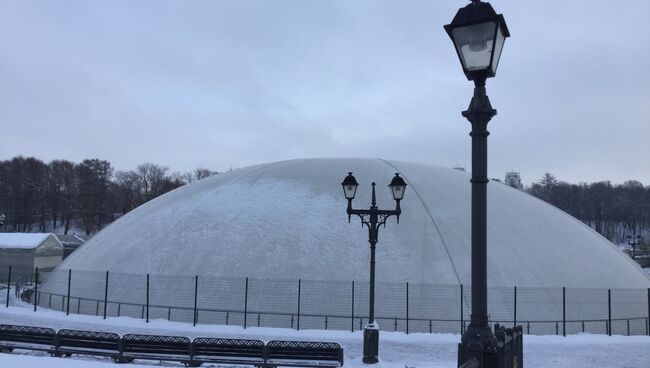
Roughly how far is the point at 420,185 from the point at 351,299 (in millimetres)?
10834

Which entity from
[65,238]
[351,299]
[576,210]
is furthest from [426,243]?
[576,210]

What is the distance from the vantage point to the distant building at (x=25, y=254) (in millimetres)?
50500

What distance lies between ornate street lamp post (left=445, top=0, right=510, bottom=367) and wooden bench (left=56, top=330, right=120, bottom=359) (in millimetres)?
13314

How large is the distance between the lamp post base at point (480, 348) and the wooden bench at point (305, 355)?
409 inches

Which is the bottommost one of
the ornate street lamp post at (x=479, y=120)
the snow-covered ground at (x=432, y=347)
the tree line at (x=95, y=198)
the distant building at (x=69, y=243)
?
the snow-covered ground at (x=432, y=347)

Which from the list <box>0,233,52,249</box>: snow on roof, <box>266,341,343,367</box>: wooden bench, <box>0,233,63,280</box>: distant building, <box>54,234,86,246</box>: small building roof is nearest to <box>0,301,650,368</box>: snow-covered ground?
<box>266,341,343,367</box>: wooden bench

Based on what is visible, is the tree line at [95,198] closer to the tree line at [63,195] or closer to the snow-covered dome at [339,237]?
the tree line at [63,195]

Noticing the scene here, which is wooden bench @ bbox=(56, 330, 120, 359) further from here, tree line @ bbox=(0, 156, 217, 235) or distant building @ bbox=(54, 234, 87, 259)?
tree line @ bbox=(0, 156, 217, 235)

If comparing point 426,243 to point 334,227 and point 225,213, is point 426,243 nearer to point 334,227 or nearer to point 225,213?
point 334,227

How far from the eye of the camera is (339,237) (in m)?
25.7

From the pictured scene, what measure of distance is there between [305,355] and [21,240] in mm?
47853

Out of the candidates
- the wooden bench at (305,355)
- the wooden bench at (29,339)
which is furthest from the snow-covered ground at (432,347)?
the wooden bench at (305,355)

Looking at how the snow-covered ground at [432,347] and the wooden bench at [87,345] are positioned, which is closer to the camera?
the wooden bench at [87,345]

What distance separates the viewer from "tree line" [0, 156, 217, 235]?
106 m
